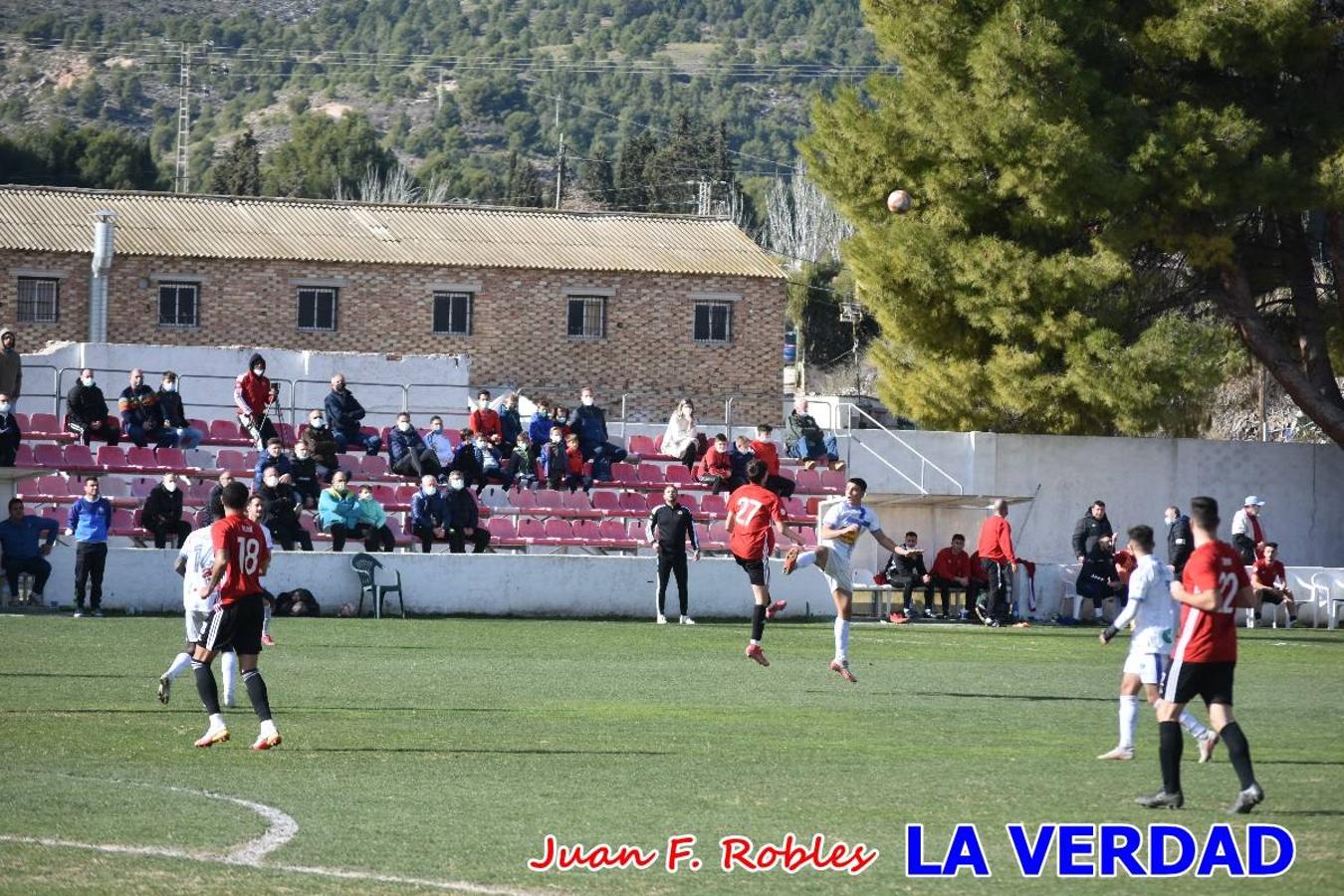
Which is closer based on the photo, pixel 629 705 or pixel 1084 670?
pixel 629 705

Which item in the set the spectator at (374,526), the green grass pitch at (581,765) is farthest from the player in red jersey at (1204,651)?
the spectator at (374,526)

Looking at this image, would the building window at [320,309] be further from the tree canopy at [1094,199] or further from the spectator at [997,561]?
the spectator at [997,561]

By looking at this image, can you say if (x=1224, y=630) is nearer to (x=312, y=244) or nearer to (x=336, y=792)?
(x=336, y=792)

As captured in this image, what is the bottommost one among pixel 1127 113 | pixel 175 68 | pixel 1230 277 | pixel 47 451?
pixel 47 451

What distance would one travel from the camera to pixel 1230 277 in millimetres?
37312

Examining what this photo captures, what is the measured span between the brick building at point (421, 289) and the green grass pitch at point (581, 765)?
104 feet

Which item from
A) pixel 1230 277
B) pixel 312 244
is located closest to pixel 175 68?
pixel 312 244

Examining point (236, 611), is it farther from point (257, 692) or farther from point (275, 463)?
point (275, 463)

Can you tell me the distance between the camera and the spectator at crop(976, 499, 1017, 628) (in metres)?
29.2

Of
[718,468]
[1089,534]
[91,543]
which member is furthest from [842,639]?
[718,468]

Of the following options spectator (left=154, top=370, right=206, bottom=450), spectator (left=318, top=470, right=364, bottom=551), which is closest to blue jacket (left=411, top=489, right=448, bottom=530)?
spectator (left=318, top=470, right=364, bottom=551)

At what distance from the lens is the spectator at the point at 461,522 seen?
28.8 meters

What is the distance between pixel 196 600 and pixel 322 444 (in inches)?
622

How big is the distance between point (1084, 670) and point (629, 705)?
7251 millimetres
